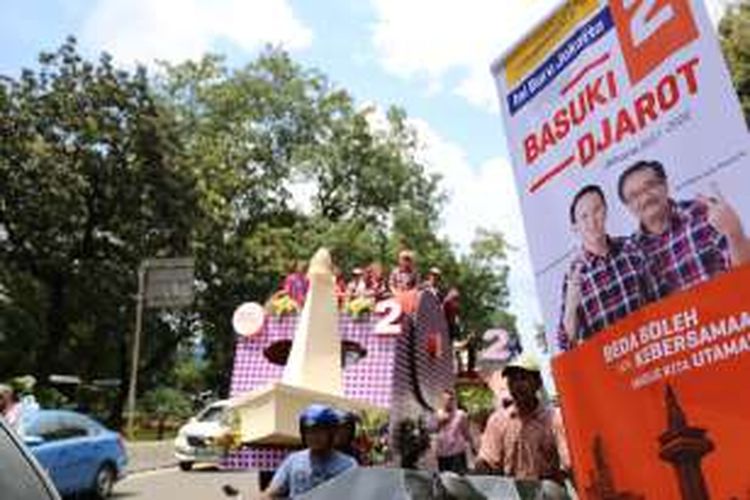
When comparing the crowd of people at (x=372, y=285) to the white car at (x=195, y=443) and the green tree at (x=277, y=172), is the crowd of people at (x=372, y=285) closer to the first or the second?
the white car at (x=195, y=443)

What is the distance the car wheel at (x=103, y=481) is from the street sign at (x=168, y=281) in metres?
18.7

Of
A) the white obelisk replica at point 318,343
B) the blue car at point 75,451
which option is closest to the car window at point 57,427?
the blue car at point 75,451

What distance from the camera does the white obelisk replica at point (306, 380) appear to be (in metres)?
9.76

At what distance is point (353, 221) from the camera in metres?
51.3

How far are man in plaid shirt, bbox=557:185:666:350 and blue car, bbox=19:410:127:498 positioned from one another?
1190 centimetres

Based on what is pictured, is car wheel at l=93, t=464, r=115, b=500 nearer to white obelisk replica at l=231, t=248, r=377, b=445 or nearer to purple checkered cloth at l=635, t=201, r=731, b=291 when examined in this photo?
white obelisk replica at l=231, t=248, r=377, b=445

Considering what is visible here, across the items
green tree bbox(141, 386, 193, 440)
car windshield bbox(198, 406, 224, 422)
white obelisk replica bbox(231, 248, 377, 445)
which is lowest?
white obelisk replica bbox(231, 248, 377, 445)

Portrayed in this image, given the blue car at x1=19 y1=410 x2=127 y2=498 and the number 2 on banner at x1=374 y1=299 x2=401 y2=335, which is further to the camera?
the blue car at x1=19 y1=410 x2=127 y2=498

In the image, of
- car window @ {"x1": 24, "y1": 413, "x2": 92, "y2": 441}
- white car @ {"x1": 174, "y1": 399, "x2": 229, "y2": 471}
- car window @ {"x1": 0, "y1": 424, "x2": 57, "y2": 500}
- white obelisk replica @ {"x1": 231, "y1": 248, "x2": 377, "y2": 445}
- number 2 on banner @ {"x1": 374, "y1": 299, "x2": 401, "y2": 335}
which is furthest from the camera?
white car @ {"x1": 174, "y1": 399, "x2": 229, "y2": 471}

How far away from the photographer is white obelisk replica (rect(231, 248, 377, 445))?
9.76 meters

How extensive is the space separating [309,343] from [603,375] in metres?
7.92

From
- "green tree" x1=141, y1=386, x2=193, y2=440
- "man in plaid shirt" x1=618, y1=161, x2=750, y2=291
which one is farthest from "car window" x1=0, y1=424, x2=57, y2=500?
"green tree" x1=141, y1=386, x2=193, y2=440

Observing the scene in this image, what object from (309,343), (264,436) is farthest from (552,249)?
(309,343)

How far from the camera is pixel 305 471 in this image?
5.74 m
